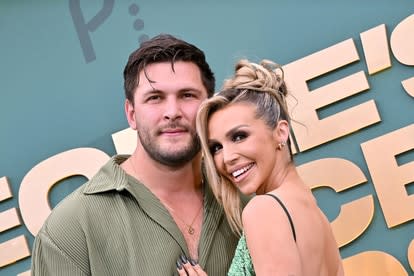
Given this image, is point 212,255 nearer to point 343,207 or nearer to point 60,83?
point 343,207

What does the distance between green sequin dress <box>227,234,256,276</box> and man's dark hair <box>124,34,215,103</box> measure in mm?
483

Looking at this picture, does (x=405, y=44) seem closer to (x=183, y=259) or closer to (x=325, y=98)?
(x=325, y=98)

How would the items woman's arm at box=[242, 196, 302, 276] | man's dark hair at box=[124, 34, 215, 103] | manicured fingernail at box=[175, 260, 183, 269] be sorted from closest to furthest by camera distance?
woman's arm at box=[242, 196, 302, 276] < manicured fingernail at box=[175, 260, 183, 269] < man's dark hair at box=[124, 34, 215, 103]

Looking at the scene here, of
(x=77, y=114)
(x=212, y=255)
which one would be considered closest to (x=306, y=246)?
(x=212, y=255)

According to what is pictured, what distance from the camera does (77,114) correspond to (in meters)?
2.82

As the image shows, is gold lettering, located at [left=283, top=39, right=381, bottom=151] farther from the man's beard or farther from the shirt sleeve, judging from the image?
the shirt sleeve

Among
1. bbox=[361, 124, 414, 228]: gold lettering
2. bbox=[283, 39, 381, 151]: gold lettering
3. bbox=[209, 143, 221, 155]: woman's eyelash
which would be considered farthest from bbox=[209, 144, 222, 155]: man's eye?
bbox=[361, 124, 414, 228]: gold lettering

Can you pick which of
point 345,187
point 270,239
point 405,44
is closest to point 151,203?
point 270,239

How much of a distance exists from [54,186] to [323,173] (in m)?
1.09

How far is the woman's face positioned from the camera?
5.72ft

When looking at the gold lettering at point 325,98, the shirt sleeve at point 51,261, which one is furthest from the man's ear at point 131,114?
the gold lettering at point 325,98

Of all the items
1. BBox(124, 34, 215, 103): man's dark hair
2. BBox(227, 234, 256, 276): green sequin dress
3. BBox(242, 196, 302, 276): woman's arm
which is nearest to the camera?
BBox(242, 196, 302, 276): woman's arm

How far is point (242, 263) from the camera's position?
69.1 inches

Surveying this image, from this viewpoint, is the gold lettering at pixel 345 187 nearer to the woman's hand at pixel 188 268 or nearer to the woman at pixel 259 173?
the woman at pixel 259 173
